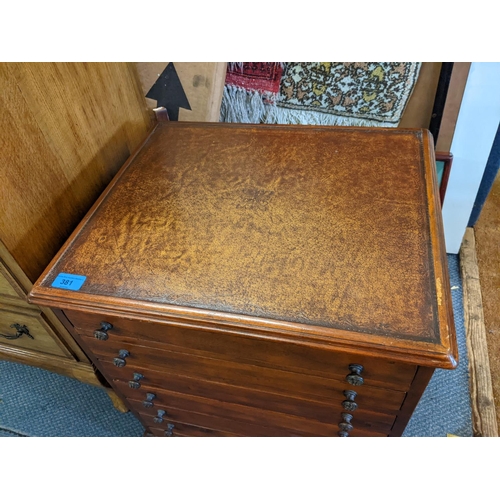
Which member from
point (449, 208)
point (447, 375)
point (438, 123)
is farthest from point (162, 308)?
point (449, 208)

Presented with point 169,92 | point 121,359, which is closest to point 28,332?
point 121,359

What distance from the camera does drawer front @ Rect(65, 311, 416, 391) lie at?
2.24ft

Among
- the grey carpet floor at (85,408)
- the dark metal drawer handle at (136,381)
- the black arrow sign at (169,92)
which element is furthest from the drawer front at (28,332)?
the black arrow sign at (169,92)

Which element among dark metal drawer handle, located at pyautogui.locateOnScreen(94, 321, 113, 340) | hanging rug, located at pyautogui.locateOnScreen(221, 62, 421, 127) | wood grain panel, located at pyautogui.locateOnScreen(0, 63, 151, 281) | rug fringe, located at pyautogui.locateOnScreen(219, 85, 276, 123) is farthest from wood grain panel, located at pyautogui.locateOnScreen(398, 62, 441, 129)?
dark metal drawer handle, located at pyautogui.locateOnScreen(94, 321, 113, 340)

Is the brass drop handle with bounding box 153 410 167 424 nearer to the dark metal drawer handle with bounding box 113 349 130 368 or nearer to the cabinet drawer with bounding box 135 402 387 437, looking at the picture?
the cabinet drawer with bounding box 135 402 387 437

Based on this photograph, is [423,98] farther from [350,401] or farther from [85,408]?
[85,408]

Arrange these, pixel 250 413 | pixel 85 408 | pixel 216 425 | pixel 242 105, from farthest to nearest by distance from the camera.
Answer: pixel 85 408
pixel 242 105
pixel 216 425
pixel 250 413

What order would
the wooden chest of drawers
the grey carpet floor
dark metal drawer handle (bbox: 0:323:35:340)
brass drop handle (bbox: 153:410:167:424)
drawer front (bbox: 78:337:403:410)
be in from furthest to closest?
the grey carpet floor
dark metal drawer handle (bbox: 0:323:35:340)
brass drop handle (bbox: 153:410:167:424)
drawer front (bbox: 78:337:403:410)
the wooden chest of drawers

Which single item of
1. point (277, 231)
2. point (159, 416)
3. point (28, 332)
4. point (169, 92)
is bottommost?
point (159, 416)

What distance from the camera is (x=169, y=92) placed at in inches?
45.6

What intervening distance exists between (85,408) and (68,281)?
803 millimetres

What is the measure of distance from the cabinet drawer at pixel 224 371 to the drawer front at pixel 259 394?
0.5 inches

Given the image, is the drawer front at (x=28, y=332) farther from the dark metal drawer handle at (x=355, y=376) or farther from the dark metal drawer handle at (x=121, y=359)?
the dark metal drawer handle at (x=355, y=376)

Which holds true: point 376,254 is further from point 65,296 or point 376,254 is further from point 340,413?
point 65,296
